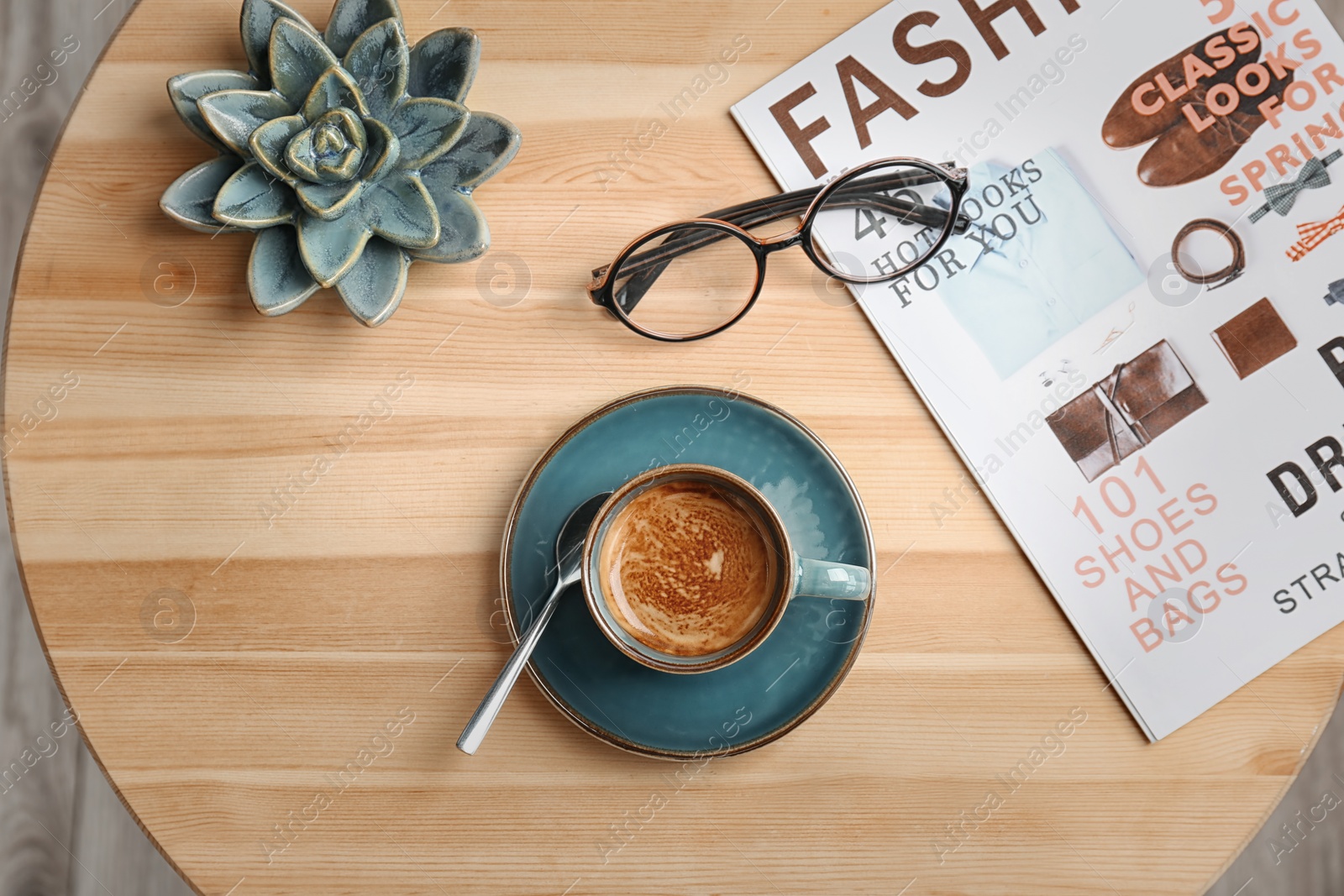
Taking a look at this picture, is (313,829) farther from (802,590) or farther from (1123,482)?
(1123,482)

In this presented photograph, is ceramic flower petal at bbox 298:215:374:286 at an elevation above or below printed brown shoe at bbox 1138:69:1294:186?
above

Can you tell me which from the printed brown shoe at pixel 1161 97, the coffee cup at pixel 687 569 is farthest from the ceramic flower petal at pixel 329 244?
the printed brown shoe at pixel 1161 97

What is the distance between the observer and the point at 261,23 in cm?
80

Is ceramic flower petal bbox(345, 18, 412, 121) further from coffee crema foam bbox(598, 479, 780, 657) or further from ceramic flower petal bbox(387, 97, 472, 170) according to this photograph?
coffee crema foam bbox(598, 479, 780, 657)

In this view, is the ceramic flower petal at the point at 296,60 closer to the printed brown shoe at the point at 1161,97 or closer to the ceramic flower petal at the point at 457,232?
the ceramic flower petal at the point at 457,232

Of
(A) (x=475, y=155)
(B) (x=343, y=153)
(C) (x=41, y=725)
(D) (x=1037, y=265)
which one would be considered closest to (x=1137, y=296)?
(D) (x=1037, y=265)

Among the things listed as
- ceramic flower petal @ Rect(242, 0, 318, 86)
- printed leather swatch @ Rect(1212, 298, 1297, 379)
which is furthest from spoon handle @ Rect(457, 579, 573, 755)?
printed leather swatch @ Rect(1212, 298, 1297, 379)

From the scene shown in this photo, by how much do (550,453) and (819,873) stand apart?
1.62ft

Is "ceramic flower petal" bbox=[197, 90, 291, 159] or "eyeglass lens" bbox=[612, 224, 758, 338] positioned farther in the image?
"eyeglass lens" bbox=[612, 224, 758, 338]

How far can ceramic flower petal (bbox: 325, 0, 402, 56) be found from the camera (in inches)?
31.8

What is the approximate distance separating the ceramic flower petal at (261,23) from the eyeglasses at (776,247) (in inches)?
14.2

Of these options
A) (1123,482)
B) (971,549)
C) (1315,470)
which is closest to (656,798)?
(971,549)

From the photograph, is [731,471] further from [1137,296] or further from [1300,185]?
[1300,185]

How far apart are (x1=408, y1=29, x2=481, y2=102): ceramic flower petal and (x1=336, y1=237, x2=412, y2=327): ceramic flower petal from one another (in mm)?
150
